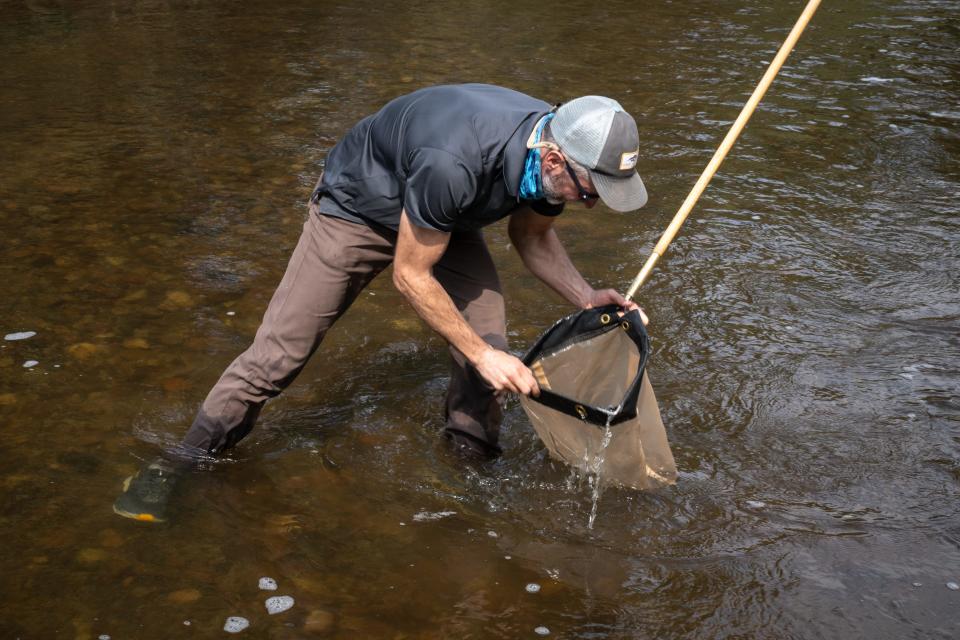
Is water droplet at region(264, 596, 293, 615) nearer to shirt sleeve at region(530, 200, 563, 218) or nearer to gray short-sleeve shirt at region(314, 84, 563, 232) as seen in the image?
gray short-sleeve shirt at region(314, 84, 563, 232)

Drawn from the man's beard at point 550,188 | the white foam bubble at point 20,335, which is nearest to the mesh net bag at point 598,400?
the man's beard at point 550,188

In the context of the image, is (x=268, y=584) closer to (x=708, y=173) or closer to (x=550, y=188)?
(x=550, y=188)

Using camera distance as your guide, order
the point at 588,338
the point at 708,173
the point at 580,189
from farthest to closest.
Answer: the point at 588,338
the point at 708,173
the point at 580,189

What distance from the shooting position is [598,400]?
12.4ft

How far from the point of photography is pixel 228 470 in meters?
3.84

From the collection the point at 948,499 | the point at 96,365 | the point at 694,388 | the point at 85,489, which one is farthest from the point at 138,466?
the point at 948,499

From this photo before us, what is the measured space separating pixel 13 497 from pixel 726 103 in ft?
21.6

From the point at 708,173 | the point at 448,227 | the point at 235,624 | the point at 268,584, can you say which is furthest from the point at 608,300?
the point at 235,624

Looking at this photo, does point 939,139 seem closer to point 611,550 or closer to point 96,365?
point 611,550

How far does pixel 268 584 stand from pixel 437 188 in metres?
1.40

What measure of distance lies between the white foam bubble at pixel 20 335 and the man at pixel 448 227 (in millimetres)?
1466

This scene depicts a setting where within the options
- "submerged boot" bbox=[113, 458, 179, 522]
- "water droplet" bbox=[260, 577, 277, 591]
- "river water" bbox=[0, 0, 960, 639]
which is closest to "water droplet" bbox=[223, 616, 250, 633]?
"river water" bbox=[0, 0, 960, 639]

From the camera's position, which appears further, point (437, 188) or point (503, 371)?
point (503, 371)

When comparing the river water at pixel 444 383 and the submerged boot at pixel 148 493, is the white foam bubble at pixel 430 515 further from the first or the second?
the submerged boot at pixel 148 493
